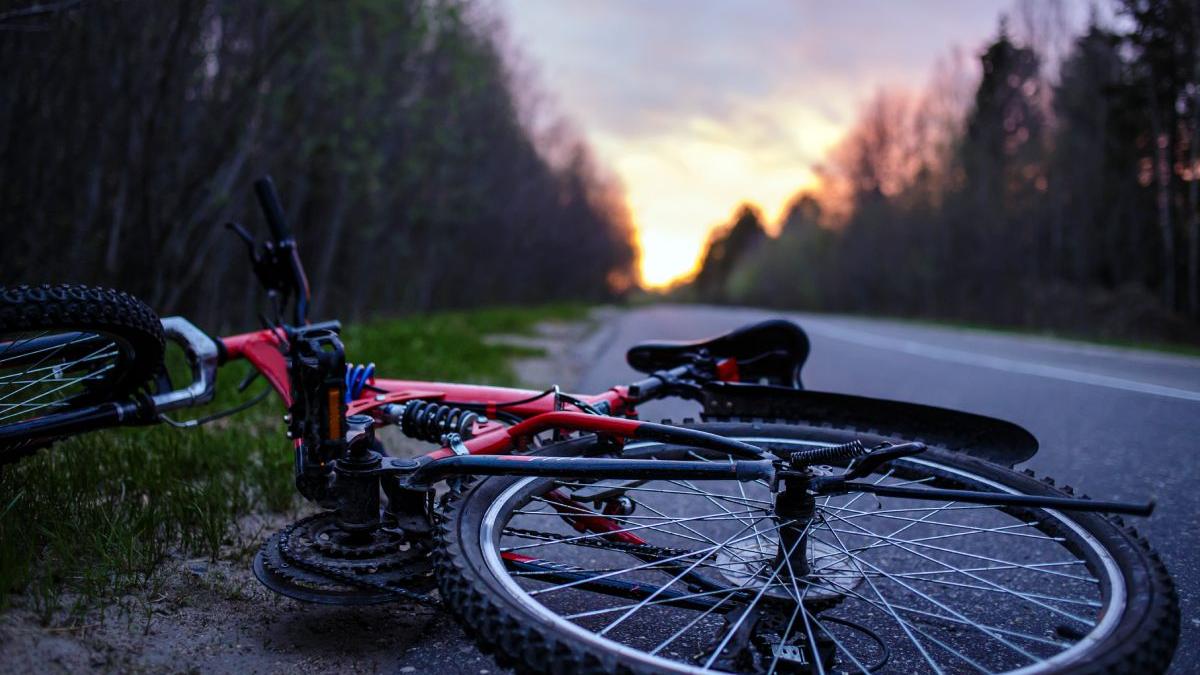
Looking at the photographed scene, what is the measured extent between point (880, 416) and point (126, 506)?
2.51 meters

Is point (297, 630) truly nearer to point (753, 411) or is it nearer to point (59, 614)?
point (59, 614)

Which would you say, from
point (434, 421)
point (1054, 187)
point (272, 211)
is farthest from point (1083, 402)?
point (1054, 187)

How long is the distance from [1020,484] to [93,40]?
8239 millimetres

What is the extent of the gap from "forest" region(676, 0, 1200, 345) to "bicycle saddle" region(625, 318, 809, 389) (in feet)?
76.9

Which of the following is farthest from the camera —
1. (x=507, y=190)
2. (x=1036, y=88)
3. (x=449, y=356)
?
(x=507, y=190)

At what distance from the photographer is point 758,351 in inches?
125

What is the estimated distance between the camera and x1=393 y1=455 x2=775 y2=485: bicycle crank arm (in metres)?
1.95

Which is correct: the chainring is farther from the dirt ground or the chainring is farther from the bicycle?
the dirt ground

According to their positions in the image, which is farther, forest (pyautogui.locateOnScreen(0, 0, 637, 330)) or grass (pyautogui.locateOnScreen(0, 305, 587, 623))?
forest (pyautogui.locateOnScreen(0, 0, 637, 330))

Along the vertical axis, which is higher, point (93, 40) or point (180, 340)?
point (93, 40)

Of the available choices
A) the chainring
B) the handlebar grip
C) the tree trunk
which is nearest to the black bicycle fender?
the chainring

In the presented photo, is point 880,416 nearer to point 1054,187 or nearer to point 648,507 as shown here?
point 648,507

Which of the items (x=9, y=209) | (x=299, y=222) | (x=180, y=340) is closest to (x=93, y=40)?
(x=9, y=209)

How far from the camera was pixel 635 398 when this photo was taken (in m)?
2.98
